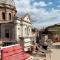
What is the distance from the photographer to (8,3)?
3700cm

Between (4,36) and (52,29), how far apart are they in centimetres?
1993

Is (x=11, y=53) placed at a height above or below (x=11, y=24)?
below

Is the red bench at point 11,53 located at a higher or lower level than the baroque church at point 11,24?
lower

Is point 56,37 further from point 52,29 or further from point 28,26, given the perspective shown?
Result: point 28,26

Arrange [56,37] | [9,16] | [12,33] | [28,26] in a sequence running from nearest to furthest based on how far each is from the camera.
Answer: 1. [12,33]
2. [28,26]
3. [9,16]
4. [56,37]

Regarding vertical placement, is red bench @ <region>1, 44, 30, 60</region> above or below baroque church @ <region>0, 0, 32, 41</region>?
below

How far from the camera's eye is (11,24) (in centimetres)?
3094

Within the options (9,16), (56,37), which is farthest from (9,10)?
(56,37)

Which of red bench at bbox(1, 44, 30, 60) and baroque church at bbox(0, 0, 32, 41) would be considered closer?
red bench at bbox(1, 44, 30, 60)

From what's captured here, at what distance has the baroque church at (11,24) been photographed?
30453 mm

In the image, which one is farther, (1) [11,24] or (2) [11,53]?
(1) [11,24]

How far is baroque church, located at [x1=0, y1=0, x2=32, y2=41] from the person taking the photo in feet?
99.9

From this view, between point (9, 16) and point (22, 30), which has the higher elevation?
point (9, 16)

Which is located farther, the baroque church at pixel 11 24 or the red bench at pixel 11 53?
the baroque church at pixel 11 24
